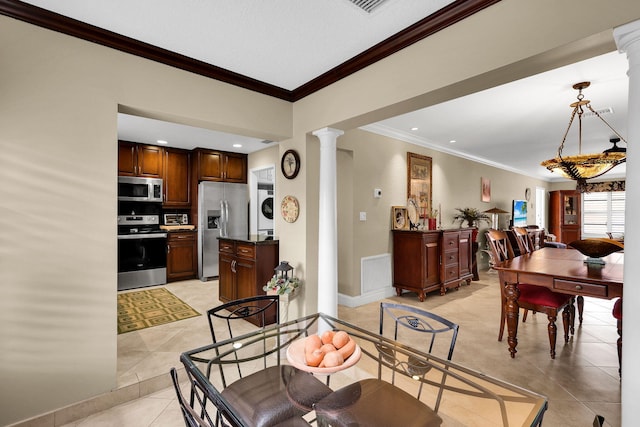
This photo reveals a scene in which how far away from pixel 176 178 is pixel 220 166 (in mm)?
840

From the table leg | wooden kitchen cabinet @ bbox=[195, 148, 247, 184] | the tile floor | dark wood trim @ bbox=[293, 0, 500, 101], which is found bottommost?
the tile floor

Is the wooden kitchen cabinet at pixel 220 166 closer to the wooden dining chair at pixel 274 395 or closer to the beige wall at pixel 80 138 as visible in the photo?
the beige wall at pixel 80 138

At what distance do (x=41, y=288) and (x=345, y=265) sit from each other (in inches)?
124

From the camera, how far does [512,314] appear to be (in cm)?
269

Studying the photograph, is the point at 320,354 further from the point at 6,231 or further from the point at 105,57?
the point at 105,57

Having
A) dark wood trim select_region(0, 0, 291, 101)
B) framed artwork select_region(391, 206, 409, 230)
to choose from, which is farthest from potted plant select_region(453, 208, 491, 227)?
dark wood trim select_region(0, 0, 291, 101)

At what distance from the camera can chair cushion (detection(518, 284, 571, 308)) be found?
2.67 m

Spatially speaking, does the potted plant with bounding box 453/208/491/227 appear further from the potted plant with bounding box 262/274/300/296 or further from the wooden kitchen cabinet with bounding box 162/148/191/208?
the wooden kitchen cabinet with bounding box 162/148/191/208

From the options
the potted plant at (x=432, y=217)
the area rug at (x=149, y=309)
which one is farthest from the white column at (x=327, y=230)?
the potted plant at (x=432, y=217)

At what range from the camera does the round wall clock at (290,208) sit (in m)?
3.03

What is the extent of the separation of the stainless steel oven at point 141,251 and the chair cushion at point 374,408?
4.78 m

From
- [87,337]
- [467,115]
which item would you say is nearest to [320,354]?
[87,337]

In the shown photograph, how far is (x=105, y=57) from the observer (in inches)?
81.4

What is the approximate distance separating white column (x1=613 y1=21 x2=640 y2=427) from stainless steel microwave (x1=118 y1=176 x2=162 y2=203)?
19.1ft
